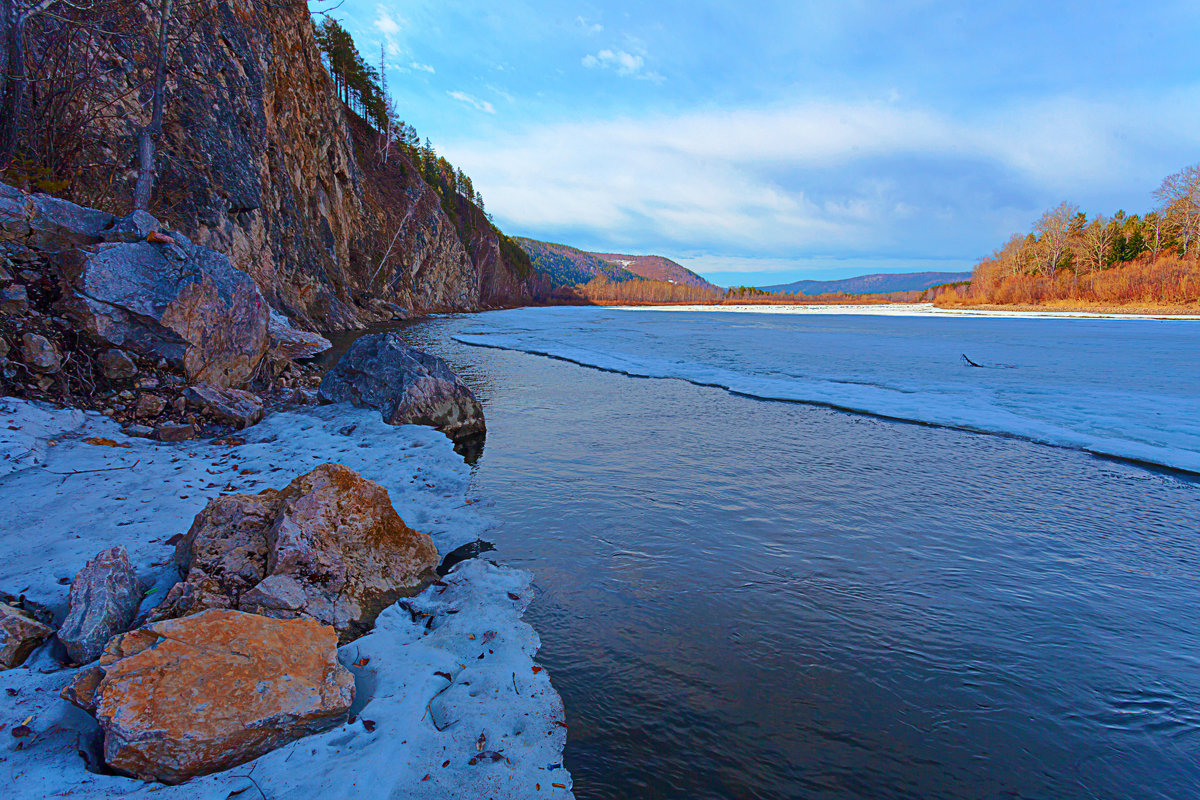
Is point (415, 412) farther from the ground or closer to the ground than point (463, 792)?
farther from the ground

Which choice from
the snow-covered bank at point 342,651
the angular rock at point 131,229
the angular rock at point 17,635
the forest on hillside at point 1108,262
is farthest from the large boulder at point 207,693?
the forest on hillside at point 1108,262

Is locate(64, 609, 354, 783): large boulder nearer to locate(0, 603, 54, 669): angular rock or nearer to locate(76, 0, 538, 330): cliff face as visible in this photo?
locate(0, 603, 54, 669): angular rock

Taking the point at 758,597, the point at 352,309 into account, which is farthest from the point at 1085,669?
the point at 352,309

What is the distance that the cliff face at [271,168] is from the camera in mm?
15500

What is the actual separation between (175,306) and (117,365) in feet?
3.24

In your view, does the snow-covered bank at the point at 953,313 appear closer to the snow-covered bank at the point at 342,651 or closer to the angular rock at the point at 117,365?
the snow-covered bank at the point at 342,651

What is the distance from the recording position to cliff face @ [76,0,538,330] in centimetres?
1550

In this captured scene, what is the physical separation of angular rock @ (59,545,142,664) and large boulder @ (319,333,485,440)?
4.53 metres

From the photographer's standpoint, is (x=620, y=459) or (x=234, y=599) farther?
(x=620, y=459)

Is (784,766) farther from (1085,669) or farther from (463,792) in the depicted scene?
(1085,669)

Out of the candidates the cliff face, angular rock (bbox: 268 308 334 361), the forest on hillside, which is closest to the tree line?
the cliff face

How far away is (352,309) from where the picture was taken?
28.6 meters

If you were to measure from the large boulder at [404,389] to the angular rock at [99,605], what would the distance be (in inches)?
178

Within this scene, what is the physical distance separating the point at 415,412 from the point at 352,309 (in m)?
24.4
